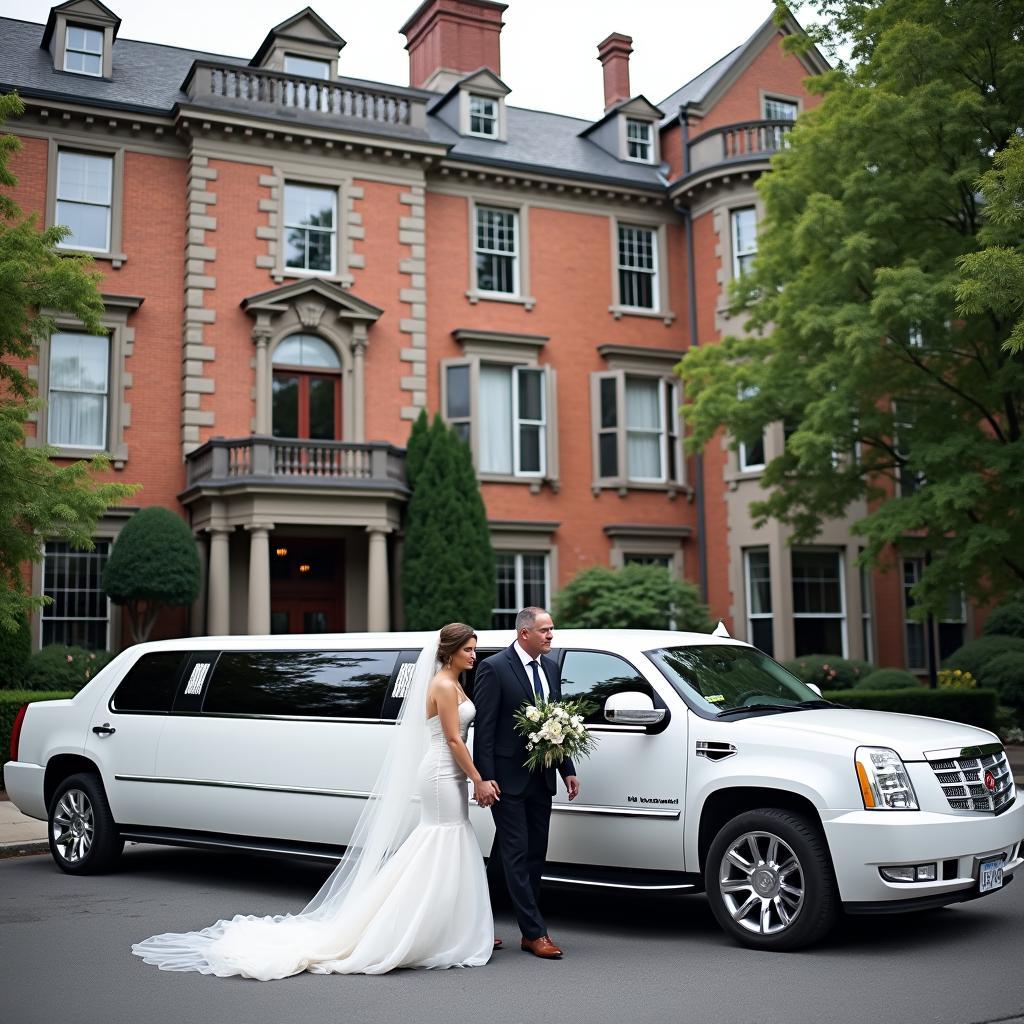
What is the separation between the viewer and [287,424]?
2423 cm

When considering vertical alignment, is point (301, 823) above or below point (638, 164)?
below

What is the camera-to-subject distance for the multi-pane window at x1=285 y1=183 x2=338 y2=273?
80.9 feet

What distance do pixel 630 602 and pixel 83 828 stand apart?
43.0ft

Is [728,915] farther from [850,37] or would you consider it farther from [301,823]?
[850,37]

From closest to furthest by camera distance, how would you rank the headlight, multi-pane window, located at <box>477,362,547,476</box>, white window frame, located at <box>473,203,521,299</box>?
Result: the headlight < multi-pane window, located at <box>477,362,547,476</box> < white window frame, located at <box>473,203,521,299</box>

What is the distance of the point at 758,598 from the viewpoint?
85.7ft

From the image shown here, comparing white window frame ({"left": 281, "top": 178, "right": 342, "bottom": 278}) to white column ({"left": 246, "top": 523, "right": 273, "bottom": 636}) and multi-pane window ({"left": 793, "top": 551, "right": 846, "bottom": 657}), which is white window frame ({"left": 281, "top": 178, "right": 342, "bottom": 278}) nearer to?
white column ({"left": 246, "top": 523, "right": 273, "bottom": 636})

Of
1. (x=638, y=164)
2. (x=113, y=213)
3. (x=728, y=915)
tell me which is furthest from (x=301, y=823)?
(x=638, y=164)

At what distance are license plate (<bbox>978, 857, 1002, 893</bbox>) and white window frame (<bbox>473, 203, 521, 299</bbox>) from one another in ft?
66.6

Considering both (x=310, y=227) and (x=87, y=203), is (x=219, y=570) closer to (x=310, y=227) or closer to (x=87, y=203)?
(x=310, y=227)

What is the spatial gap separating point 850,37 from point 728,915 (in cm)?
1452

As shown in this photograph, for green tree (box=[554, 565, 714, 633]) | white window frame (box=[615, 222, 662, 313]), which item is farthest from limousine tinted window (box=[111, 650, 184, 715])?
white window frame (box=[615, 222, 662, 313])

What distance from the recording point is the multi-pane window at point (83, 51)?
24.7 m

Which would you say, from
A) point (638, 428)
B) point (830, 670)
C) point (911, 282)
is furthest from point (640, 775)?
point (638, 428)
